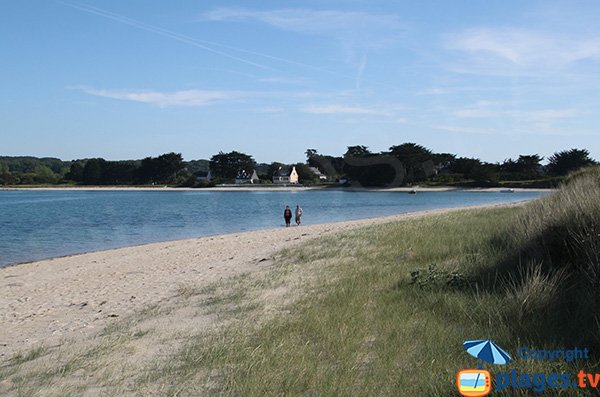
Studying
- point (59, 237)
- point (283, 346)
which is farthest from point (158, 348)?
point (59, 237)

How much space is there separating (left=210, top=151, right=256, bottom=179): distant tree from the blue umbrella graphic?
141 meters

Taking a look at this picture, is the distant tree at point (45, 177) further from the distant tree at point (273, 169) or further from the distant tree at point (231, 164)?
the distant tree at point (273, 169)

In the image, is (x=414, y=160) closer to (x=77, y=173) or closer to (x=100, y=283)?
(x=77, y=173)

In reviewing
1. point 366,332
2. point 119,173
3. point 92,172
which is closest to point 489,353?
point 366,332

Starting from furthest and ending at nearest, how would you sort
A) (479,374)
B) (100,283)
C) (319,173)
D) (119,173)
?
1. (319,173)
2. (119,173)
3. (100,283)
4. (479,374)

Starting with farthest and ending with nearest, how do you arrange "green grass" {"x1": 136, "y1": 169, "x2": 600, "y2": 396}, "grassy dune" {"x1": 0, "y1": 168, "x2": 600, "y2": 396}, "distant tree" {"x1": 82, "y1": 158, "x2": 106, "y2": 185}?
"distant tree" {"x1": 82, "y1": 158, "x2": 106, "y2": 185}, "grassy dune" {"x1": 0, "y1": 168, "x2": 600, "y2": 396}, "green grass" {"x1": 136, "y1": 169, "x2": 600, "y2": 396}

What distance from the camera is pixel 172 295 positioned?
11.1m

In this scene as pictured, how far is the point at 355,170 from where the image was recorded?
123250 millimetres

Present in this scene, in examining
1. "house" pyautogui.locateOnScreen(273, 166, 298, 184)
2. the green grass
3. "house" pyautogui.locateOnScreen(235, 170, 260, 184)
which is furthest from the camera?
"house" pyautogui.locateOnScreen(273, 166, 298, 184)

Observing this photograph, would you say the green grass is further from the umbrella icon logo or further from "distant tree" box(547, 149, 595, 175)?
"distant tree" box(547, 149, 595, 175)

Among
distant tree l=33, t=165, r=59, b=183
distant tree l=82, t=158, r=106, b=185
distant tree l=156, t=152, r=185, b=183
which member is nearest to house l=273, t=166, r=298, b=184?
distant tree l=156, t=152, r=185, b=183

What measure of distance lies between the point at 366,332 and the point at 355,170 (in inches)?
4664

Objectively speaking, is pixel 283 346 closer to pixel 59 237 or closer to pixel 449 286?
pixel 449 286

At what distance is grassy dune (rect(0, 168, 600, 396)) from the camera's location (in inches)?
183
